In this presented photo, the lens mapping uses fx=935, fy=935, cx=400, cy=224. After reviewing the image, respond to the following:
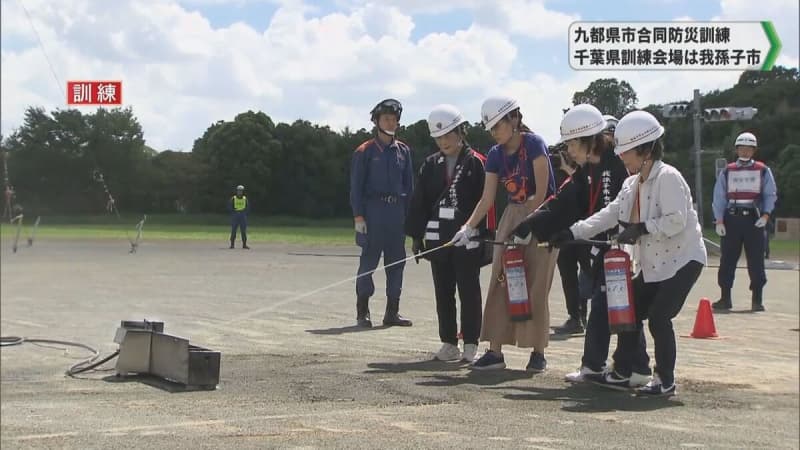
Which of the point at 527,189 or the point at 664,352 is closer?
the point at 527,189

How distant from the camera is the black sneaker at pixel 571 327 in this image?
467cm

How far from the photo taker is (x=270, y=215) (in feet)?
9.84

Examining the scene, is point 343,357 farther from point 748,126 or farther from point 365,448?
point 748,126

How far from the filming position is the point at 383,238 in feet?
10.8

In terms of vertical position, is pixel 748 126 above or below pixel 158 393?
above

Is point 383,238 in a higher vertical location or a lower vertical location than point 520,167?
lower

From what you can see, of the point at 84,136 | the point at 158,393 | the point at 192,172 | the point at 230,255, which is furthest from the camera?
the point at 158,393

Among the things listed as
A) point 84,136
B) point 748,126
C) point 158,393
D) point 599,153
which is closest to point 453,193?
point 599,153

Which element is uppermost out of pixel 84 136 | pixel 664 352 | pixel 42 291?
pixel 84 136

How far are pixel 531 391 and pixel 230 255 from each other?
186cm

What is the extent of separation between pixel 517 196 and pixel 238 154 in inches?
50.8

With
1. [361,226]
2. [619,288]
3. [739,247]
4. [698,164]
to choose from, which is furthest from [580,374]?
[361,226]

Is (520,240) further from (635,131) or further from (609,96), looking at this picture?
(609,96)

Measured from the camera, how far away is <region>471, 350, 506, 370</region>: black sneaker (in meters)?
5.01
